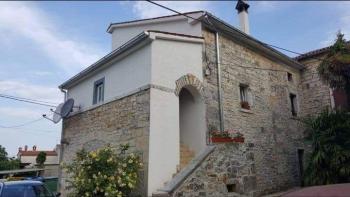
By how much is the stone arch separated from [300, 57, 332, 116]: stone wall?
7901mm

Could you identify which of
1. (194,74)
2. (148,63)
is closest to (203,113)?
(194,74)

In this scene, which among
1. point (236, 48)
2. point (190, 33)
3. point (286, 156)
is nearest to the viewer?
point (190, 33)

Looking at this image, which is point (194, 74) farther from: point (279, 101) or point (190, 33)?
point (279, 101)

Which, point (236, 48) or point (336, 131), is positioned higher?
point (236, 48)

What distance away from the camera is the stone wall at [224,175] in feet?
26.7

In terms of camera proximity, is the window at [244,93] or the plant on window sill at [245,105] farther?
the window at [244,93]

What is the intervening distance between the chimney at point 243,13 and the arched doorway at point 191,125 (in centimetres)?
661

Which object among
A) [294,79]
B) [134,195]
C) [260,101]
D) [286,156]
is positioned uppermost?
[294,79]

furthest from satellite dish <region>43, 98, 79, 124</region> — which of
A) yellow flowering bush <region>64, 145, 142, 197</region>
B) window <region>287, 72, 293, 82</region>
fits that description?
window <region>287, 72, 293, 82</region>

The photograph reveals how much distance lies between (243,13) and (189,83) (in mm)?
7692

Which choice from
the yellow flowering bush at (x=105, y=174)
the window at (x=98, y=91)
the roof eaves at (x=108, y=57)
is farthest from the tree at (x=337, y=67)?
the window at (x=98, y=91)

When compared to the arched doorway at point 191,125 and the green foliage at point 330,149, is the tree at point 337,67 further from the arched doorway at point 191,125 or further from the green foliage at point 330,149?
the arched doorway at point 191,125

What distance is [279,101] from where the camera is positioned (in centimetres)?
1406

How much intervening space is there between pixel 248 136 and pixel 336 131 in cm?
323
